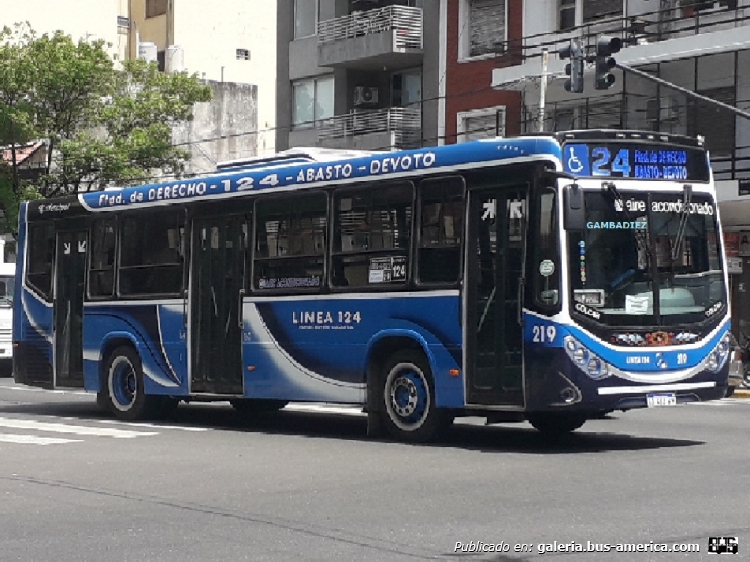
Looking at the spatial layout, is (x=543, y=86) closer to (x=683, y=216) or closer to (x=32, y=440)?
(x=683, y=216)

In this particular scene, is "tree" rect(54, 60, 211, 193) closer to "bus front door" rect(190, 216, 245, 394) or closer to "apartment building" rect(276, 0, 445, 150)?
"apartment building" rect(276, 0, 445, 150)

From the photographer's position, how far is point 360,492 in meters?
11.5

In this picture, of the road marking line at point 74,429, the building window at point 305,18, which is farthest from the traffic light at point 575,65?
the building window at point 305,18

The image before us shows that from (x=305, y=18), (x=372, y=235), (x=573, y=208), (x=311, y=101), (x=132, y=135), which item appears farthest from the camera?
(x=305, y=18)

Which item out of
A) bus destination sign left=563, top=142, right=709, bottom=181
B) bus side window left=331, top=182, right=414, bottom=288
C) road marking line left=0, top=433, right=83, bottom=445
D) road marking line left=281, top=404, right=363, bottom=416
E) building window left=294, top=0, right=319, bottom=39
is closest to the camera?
bus destination sign left=563, top=142, right=709, bottom=181

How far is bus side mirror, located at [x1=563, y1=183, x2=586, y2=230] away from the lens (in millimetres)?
13969

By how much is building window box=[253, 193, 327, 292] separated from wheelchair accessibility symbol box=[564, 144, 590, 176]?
3.40m

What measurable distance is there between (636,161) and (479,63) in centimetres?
2464

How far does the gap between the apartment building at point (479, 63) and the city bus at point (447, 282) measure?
65.3ft

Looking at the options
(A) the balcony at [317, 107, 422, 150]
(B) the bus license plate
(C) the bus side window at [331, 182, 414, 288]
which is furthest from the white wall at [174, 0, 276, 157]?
(B) the bus license plate

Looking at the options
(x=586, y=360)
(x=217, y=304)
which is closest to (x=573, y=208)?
(x=586, y=360)

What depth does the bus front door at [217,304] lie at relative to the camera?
17953 mm

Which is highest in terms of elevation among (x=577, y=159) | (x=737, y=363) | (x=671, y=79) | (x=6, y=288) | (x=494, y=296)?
(x=671, y=79)

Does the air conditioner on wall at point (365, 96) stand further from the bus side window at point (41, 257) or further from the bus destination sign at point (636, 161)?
the bus destination sign at point (636, 161)
